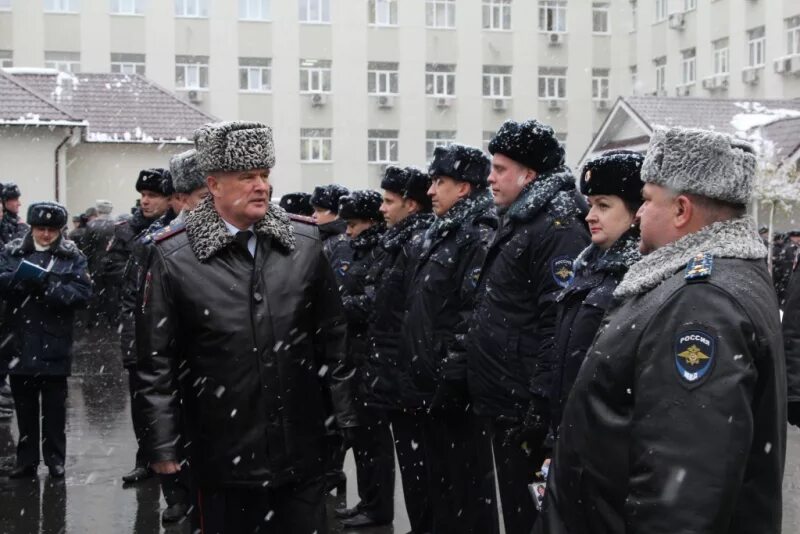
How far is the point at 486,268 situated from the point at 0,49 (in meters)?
40.8

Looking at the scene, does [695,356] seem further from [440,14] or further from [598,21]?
[598,21]

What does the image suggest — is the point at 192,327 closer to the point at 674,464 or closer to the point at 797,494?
the point at 674,464

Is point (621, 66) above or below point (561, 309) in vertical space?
above

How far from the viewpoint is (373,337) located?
696 centimetres

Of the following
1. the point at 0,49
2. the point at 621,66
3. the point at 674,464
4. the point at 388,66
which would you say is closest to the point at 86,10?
the point at 0,49

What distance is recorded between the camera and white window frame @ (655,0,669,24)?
48.1 metres

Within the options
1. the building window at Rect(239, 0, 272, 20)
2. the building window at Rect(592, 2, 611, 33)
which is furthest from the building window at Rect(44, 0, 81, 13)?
the building window at Rect(592, 2, 611, 33)

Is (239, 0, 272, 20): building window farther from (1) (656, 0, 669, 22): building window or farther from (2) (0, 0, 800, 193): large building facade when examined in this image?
(1) (656, 0, 669, 22): building window

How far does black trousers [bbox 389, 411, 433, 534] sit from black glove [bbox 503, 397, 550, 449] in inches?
55.6

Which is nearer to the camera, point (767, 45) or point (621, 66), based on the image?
point (767, 45)

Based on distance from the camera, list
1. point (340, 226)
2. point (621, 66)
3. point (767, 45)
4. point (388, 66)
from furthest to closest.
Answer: point (621, 66) → point (388, 66) → point (767, 45) → point (340, 226)

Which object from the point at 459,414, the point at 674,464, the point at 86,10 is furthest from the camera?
the point at 86,10

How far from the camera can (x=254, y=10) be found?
148 ft

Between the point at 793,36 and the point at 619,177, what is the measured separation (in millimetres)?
37613
